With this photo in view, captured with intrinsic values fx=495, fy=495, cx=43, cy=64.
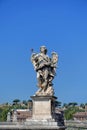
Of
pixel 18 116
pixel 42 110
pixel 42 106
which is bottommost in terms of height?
pixel 42 110

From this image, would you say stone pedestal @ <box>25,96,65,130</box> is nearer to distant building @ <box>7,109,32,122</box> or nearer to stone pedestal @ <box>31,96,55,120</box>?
stone pedestal @ <box>31,96,55,120</box>

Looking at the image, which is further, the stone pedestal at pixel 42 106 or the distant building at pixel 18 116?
the distant building at pixel 18 116

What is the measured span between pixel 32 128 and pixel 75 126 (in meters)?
38.7

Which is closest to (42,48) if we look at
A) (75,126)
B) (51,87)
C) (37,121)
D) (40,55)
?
(40,55)

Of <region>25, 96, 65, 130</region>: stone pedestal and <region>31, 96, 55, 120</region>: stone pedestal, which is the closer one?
<region>25, 96, 65, 130</region>: stone pedestal

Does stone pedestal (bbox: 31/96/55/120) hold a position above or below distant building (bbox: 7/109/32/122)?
below

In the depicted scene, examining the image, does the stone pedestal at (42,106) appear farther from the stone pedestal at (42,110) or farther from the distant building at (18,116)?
the distant building at (18,116)

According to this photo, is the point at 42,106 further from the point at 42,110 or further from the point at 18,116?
the point at 18,116

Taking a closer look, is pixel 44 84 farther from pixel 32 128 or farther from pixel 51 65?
pixel 32 128

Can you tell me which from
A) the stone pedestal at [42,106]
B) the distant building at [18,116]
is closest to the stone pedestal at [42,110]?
the stone pedestal at [42,106]

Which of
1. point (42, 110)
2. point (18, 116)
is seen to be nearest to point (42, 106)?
point (42, 110)

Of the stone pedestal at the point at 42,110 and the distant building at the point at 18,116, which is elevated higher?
the distant building at the point at 18,116

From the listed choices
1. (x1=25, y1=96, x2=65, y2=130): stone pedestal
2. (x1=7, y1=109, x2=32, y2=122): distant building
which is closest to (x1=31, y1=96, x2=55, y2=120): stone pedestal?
(x1=25, y1=96, x2=65, y2=130): stone pedestal

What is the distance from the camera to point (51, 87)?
2231 centimetres
